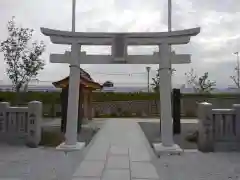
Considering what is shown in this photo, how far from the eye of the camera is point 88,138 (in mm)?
11781

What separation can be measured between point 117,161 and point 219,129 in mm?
3512

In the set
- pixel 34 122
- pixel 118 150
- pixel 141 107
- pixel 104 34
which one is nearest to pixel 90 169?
pixel 118 150

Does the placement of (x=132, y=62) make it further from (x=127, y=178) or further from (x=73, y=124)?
(x=127, y=178)

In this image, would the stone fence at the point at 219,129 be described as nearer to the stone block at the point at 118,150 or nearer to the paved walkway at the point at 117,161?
the paved walkway at the point at 117,161

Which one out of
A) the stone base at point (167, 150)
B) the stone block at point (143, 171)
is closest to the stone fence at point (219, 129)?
the stone base at point (167, 150)

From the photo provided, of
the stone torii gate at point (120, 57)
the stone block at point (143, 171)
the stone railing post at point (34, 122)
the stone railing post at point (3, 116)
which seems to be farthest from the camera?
the stone railing post at point (3, 116)

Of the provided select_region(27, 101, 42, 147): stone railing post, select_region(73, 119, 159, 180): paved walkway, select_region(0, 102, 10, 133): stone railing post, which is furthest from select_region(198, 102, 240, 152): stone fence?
select_region(0, 102, 10, 133): stone railing post

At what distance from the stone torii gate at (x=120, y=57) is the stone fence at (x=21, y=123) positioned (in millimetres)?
1111

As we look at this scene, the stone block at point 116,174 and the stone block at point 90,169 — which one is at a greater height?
the stone block at point 90,169

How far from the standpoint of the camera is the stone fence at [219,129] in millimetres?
9422

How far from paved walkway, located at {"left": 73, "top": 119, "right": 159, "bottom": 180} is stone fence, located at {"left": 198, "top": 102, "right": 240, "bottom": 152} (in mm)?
1728

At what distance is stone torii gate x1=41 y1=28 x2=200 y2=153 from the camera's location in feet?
30.7

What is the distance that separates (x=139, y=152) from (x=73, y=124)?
2073 mm

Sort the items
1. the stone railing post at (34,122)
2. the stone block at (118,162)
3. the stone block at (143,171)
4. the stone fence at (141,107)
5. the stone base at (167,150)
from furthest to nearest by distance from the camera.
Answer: the stone fence at (141,107) → the stone railing post at (34,122) → the stone base at (167,150) → the stone block at (118,162) → the stone block at (143,171)
